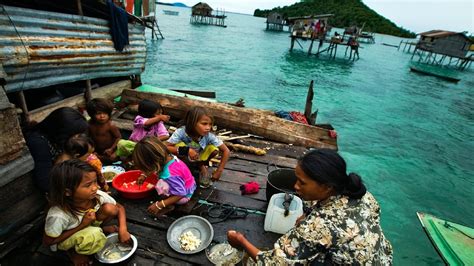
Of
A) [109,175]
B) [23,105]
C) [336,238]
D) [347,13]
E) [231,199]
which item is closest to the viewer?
[336,238]

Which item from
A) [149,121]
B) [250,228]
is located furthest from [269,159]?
[149,121]

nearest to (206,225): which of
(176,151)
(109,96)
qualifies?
(176,151)

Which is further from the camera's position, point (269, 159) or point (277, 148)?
point (277, 148)

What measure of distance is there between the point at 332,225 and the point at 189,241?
1.65 metres

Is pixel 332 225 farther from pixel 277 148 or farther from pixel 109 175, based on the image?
pixel 277 148

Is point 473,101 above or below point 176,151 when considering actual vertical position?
below

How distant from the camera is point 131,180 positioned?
365cm

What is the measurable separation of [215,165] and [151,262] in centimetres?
215

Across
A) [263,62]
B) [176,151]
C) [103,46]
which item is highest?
[103,46]

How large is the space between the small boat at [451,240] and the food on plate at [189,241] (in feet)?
13.6

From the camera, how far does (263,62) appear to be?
1110 inches

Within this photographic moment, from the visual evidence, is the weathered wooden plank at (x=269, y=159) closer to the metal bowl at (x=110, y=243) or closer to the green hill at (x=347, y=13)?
the metal bowl at (x=110, y=243)

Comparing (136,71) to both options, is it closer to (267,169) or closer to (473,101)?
(267,169)

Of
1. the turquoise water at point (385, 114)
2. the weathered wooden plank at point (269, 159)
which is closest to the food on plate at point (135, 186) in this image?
the weathered wooden plank at point (269, 159)
